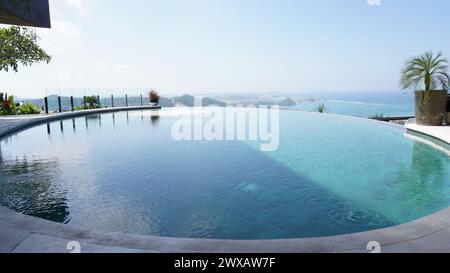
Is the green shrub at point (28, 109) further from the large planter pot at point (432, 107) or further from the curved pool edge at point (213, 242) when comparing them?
the large planter pot at point (432, 107)

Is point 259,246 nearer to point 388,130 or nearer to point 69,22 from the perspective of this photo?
point 388,130

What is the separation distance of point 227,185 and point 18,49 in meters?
20.7

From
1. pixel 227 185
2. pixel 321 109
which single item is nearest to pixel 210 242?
pixel 227 185

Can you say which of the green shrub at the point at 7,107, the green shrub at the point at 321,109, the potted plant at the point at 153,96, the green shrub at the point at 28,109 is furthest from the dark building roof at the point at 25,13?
the green shrub at the point at 321,109

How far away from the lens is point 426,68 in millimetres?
10945

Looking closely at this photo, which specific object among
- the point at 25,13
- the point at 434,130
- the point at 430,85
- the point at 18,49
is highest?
the point at 18,49

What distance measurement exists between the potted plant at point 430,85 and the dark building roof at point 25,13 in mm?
13024

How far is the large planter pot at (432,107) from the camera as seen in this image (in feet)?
35.1

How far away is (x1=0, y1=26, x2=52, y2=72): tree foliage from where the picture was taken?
62.9 ft

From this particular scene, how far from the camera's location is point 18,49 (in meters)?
19.8

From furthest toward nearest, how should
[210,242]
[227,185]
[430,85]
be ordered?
[430,85]
[227,185]
[210,242]

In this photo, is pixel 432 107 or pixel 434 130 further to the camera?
pixel 432 107

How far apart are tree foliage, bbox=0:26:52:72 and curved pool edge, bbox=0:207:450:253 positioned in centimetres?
2087

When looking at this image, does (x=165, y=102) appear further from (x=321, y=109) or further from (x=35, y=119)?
(x=321, y=109)
